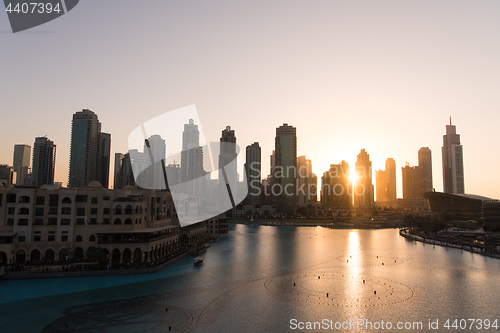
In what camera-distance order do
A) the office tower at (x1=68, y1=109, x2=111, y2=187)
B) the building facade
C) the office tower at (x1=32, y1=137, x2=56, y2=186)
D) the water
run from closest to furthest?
1. the water
2. the building facade
3. the office tower at (x1=68, y1=109, x2=111, y2=187)
4. the office tower at (x1=32, y1=137, x2=56, y2=186)

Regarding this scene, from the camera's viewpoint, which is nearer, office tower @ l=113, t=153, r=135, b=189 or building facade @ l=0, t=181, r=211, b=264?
building facade @ l=0, t=181, r=211, b=264

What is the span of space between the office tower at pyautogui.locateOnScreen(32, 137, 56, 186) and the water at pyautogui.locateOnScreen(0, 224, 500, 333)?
141268 millimetres

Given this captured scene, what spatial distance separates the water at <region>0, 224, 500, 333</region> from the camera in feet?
82.2

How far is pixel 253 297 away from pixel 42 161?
161868 mm

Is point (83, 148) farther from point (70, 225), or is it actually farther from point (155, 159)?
point (70, 225)

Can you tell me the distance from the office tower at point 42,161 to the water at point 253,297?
14127 centimetres

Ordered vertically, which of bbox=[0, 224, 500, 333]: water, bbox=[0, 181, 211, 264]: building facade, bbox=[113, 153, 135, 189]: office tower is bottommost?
bbox=[0, 224, 500, 333]: water

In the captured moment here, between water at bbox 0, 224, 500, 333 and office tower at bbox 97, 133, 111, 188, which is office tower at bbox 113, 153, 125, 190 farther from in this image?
water at bbox 0, 224, 500, 333

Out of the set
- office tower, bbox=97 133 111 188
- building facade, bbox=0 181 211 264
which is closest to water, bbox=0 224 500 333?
building facade, bbox=0 181 211 264

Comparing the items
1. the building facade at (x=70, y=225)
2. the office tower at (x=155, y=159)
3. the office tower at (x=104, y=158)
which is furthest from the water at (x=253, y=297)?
the office tower at (x=104, y=158)

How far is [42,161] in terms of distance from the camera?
160 metres

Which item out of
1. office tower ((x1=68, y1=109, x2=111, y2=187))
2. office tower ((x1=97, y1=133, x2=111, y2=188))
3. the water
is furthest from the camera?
office tower ((x1=97, y1=133, x2=111, y2=188))

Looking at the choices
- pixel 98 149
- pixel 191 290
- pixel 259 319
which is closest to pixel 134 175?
pixel 98 149

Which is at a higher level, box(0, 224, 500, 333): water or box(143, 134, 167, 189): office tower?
box(143, 134, 167, 189): office tower
